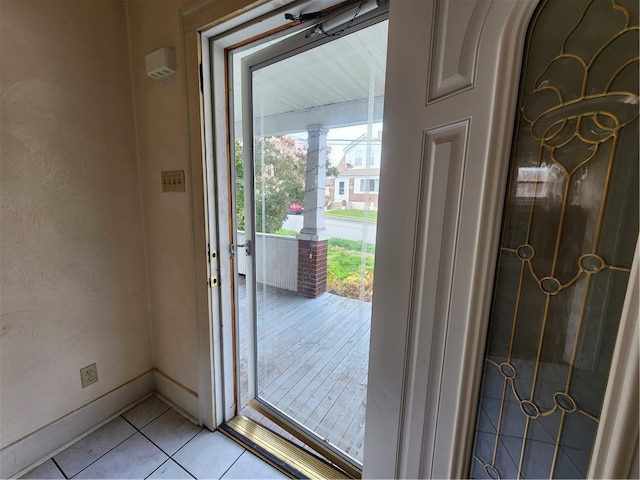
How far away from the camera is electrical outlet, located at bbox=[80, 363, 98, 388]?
1415 mm

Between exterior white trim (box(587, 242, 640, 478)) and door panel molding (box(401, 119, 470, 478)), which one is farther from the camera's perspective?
door panel molding (box(401, 119, 470, 478))

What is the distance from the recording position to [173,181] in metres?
1.36

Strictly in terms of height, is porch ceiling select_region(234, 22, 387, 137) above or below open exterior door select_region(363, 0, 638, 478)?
above

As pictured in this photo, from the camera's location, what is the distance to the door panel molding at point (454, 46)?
47cm

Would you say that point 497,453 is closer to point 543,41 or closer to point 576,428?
point 576,428

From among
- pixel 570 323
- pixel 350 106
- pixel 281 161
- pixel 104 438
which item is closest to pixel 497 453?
Answer: pixel 570 323

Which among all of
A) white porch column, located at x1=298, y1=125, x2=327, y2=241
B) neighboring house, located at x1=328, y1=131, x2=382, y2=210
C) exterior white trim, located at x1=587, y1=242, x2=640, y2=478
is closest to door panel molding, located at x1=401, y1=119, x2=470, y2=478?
exterior white trim, located at x1=587, y1=242, x2=640, y2=478

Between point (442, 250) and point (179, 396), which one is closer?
point (442, 250)

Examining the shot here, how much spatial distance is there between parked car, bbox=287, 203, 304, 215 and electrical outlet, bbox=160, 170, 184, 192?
21.4 inches

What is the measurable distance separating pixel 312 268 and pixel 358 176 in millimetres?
524

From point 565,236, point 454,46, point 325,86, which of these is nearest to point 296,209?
point 325,86

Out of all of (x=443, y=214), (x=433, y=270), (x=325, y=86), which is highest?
(x=325, y=86)

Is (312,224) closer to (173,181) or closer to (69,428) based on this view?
(173,181)

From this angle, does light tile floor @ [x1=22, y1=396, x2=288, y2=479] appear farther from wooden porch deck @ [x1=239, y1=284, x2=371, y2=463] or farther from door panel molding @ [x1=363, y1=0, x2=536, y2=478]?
door panel molding @ [x1=363, y1=0, x2=536, y2=478]
